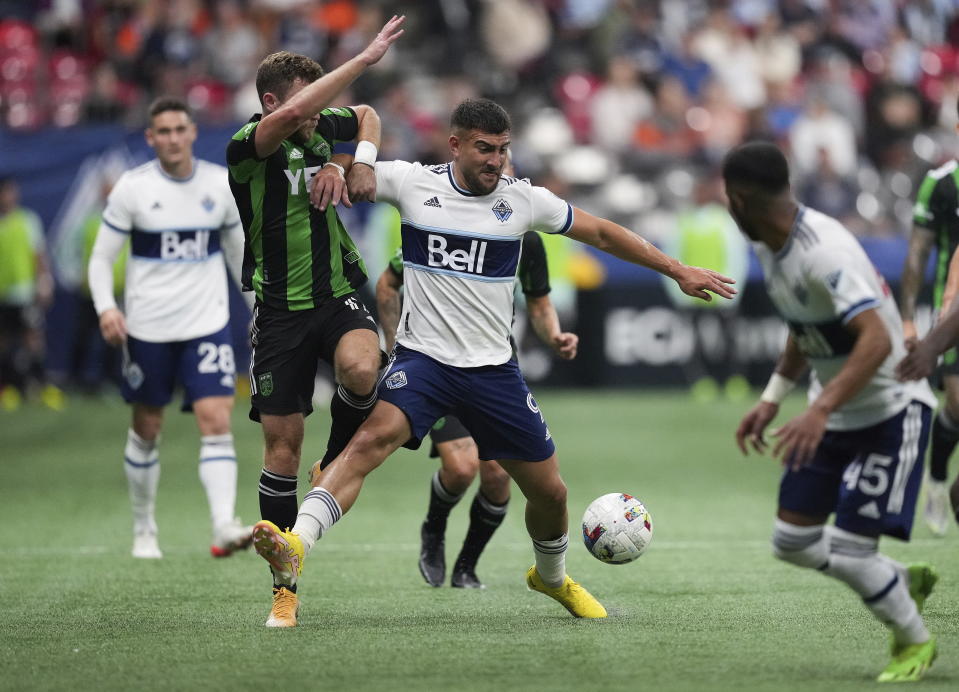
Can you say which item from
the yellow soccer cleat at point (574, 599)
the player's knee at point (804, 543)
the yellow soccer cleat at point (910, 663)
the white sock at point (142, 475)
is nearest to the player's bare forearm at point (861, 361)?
the player's knee at point (804, 543)

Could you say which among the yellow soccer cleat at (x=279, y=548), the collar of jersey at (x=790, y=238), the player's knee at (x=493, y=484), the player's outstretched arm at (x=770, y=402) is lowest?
the player's knee at (x=493, y=484)

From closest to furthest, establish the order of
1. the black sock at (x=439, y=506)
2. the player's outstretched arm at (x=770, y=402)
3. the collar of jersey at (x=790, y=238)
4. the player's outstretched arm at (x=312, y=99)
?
the collar of jersey at (x=790, y=238) < the player's outstretched arm at (x=770, y=402) < the player's outstretched arm at (x=312, y=99) < the black sock at (x=439, y=506)

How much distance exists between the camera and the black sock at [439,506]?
321 inches

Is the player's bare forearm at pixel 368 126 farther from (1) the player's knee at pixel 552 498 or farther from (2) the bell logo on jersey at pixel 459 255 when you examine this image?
(1) the player's knee at pixel 552 498

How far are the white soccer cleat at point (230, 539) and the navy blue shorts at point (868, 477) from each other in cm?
400

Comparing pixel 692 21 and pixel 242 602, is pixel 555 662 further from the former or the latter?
pixel 692 21

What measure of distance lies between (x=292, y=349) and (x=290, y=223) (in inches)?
22.8

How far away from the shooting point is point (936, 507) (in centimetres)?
983

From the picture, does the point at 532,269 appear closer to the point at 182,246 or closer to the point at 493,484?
the point at 493,484

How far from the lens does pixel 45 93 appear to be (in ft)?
65.1

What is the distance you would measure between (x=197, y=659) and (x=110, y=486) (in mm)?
7033

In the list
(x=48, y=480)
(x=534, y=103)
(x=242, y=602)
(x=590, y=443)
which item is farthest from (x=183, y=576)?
(x=534, y=103)

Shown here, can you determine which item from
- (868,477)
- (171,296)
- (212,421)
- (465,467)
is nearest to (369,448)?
(465,467)

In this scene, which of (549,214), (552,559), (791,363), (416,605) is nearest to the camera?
(791,363)
